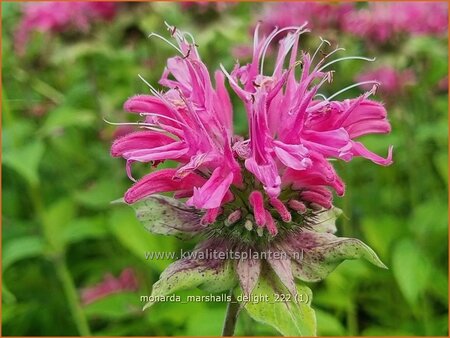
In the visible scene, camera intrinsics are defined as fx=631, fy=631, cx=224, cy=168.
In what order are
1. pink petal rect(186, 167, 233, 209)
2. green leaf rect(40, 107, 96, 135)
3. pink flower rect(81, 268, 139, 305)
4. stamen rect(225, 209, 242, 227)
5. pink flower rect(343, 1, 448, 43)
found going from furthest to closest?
1. pink flower rect(343, 1, 448, 43)
2. pink flower rect(81, 268, 139, 305)
3. green leaf rect(40, 107, 96, 135)
4. stamen rect(225, 209, 242, 227)
5. pink petal rect(186, 167, 233, 209)

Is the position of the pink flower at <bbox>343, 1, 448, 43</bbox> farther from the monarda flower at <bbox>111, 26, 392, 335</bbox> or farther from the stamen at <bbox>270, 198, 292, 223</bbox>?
the stamen at <bbox>270, 198, 292, 223</bbox>

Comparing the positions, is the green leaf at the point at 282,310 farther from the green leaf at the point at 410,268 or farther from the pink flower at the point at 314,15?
the pink flower at the point at 314,15

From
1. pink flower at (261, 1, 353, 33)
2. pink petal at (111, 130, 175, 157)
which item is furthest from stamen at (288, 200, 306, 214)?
pink flower at (261, 1, 353, 33)

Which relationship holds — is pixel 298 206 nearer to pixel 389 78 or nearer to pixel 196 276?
pixel 196 276

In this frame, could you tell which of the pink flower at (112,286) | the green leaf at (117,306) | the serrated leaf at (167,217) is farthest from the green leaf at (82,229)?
the serrated leaf at (167,217)

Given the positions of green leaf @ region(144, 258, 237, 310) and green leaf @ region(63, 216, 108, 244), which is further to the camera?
green leaf @ region(63, 216, 108, 244)

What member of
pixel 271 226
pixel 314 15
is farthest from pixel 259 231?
pixel 314 15

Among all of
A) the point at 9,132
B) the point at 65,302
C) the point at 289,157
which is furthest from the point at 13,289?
the point at 289,157
